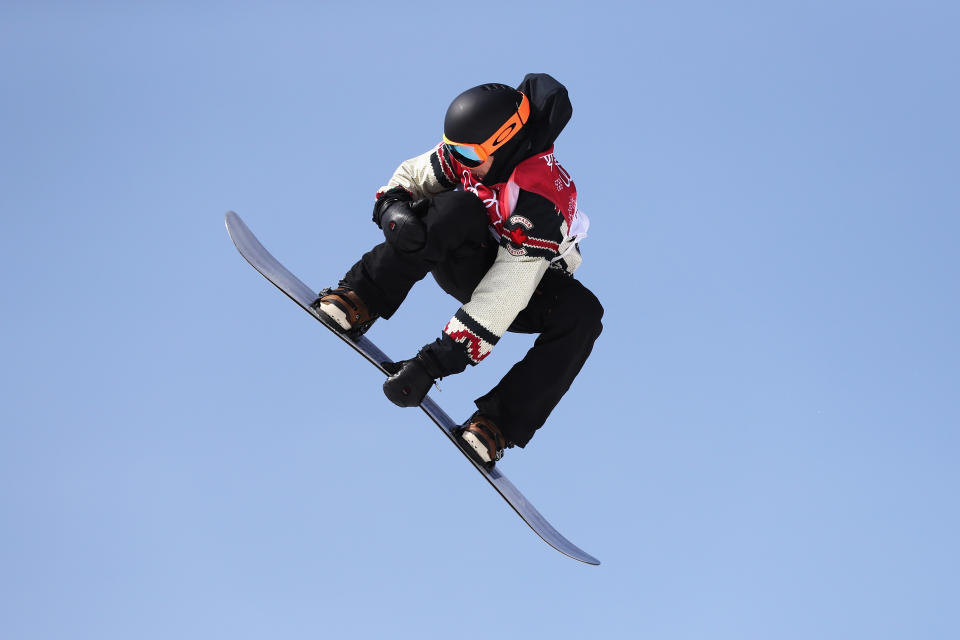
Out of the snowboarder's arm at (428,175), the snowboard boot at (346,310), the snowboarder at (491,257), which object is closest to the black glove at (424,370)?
the snowboarder at (491,257)

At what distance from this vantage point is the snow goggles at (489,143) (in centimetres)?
521

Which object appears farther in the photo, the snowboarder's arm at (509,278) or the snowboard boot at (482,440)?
the snowboard boot at (482,440)

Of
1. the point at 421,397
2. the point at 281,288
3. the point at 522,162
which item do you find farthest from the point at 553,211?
the point at 281,288

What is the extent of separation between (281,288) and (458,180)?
3.39ft

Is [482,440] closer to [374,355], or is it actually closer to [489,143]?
[374,355]

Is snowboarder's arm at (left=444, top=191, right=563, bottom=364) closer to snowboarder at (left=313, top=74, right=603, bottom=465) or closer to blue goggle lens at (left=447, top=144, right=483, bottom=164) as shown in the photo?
snowboarder at (left=313, top=74, right=603, bottom=465)

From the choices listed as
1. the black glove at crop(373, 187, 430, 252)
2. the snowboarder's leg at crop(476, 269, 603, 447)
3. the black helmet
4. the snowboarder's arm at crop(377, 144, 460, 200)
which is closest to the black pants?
the snowboarder's leg at crop(476, 269, 603, 447)

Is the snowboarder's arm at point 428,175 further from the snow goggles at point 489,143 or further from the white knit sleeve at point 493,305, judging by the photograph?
the white knit sleeve at point 493,305

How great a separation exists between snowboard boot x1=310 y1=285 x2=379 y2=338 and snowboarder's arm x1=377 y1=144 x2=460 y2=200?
58 cm

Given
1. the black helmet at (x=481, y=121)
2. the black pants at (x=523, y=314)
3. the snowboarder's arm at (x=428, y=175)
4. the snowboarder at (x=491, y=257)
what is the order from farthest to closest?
the snowboarder's arm at (x=428, y=175) → the black pants at (x=523, y=314) → the snowboarder at (x=491, y=257) → the black helmet at (x=481, y=121)

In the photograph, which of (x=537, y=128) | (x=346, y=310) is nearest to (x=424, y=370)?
(x=346, y=310)

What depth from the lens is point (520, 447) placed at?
229 inches

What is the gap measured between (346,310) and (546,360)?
1.01m

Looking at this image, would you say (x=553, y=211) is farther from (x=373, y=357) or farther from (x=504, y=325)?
(x=373, y=357)
